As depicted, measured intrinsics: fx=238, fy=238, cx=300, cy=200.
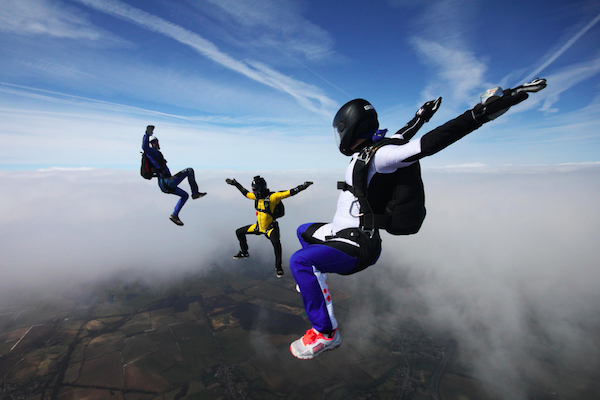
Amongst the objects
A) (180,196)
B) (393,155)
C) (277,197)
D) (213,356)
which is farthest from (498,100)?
(213,356)

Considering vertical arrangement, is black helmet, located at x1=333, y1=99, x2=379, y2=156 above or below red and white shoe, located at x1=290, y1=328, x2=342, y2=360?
above

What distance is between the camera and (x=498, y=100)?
2.08m

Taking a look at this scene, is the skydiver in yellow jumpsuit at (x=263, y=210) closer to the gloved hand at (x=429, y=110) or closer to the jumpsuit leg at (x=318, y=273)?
the jumpsuit leg at (x=318, y=273)

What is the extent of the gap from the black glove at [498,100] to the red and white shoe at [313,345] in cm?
325

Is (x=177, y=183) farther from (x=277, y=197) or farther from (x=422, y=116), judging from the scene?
(x=422, y=116)

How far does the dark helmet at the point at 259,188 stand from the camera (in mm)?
8332

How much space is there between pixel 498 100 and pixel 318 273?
2749 mm

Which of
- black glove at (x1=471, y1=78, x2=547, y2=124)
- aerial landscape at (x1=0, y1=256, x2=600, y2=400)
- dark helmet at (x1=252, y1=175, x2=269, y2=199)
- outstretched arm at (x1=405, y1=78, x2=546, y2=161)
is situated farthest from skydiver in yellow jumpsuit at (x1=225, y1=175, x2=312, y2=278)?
aerial landscape at (x1=0, y1=256, x2=600, y2=400)

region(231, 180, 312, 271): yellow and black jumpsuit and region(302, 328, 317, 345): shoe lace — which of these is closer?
region(302, 328, 317, 345): shoe lace

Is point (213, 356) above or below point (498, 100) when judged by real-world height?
below

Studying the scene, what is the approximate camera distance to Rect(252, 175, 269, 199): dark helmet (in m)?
8.33

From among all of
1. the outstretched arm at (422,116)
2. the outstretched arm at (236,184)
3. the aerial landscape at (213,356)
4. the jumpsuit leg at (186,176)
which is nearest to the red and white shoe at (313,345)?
the outstretched arm at (422,116)

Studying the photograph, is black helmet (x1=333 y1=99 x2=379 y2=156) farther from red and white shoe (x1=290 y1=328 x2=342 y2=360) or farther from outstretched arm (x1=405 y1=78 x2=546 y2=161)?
red and white shoe (x1=290 y1=328 x2=342 y2=360)

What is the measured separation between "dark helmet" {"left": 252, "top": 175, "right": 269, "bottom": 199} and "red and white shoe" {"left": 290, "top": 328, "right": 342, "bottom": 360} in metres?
5.46
